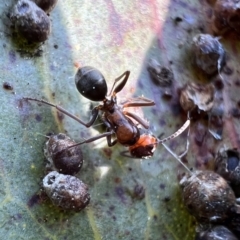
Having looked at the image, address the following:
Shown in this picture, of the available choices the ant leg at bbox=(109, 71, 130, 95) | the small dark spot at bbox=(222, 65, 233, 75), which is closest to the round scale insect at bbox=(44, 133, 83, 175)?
the ant leg at bbox=(109, 71, 130, 95)

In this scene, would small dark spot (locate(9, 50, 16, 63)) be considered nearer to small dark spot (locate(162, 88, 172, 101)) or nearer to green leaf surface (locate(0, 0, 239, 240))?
green leaf surface (locate(0, 0, 239, 240))

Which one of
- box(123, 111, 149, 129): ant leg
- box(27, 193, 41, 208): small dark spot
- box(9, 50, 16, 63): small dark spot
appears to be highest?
box(9, 50, 16, 63): small dark spot

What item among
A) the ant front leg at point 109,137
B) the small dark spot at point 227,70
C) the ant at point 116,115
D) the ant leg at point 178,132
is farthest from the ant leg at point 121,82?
the small dark spot at point 227,70

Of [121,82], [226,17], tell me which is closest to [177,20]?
[226,17]

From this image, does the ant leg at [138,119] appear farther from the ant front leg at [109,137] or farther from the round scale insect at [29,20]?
the round scale insect at [29,20]

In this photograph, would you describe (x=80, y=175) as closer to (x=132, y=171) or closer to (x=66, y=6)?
(x=132, y=171)

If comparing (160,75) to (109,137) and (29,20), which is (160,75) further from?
(29,20)
